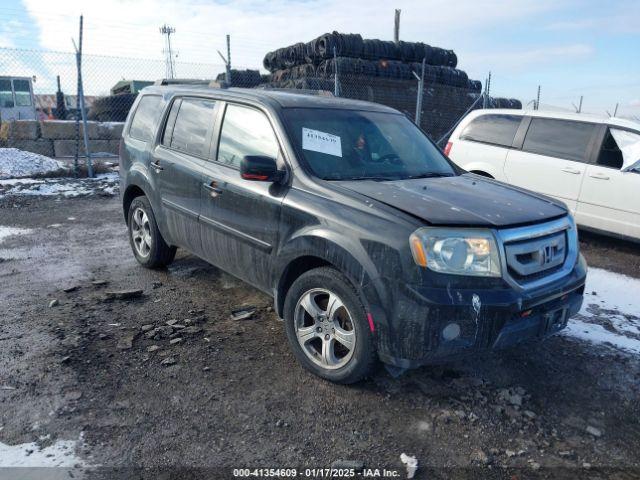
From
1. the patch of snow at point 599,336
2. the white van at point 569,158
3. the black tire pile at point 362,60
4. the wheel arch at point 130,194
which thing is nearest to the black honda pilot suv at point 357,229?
the wheel arch at point 130,194

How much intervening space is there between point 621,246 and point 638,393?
4182 mm

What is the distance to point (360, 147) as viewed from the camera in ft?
12.5

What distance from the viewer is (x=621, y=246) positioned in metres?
6.81

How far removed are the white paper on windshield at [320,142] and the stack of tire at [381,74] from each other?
970 centimetres

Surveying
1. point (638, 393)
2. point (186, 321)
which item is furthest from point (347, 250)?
point (638, 393)

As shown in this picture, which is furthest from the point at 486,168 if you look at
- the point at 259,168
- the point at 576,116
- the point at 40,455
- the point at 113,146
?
the point at 113,146

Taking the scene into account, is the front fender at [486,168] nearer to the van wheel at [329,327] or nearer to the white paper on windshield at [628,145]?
the white paper on windshield at [628,145]

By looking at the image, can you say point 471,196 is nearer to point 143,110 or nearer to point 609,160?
point 143,110

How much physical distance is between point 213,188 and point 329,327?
1514 millimetres

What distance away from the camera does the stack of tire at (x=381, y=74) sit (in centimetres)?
1373

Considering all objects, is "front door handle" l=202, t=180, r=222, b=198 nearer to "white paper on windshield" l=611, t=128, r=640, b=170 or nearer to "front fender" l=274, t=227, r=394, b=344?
"front fender" l=274, t=227, r=394, b=344

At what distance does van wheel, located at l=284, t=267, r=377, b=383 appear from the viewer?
2.97 metres

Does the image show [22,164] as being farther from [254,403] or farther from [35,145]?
[254,403]

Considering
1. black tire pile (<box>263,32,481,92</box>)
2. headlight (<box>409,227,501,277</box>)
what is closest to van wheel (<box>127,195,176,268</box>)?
headlight (<box>409,227,501,277</box>)
